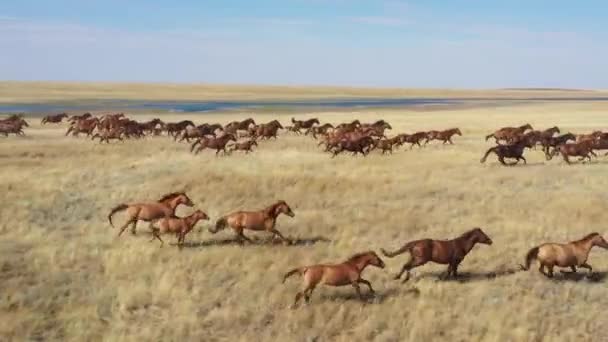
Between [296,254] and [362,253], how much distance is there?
252 centimetres

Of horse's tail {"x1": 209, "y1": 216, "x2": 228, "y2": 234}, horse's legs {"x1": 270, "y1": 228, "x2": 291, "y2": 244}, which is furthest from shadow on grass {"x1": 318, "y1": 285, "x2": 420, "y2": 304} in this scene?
horse's tail {"x1": 209, "y1": 216, "x2": 228, "y2": 234}

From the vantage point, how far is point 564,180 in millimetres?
20484

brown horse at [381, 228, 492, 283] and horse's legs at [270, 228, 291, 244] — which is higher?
brown horse at [381, 228, 492, 283]

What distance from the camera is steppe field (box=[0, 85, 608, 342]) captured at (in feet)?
29.7

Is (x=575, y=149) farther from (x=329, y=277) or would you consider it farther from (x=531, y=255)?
(x=329, y=277)

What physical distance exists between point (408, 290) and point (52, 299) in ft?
17.1

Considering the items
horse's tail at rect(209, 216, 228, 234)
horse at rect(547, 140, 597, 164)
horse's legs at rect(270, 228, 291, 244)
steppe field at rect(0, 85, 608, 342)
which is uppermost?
horse at rect(547, 140, 597, 164)

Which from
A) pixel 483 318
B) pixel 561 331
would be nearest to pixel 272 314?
pixel 483 318

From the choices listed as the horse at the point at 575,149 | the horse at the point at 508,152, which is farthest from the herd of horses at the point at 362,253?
the horse at the point at 575,149

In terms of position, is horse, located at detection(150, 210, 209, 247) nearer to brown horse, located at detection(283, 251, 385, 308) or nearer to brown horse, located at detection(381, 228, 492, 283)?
brown horse, located at detection(283, 251, 385, 308)

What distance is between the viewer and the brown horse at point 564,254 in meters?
10.9

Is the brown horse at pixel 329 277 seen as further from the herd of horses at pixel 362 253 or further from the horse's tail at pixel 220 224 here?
the horse's tail at pixel 220 224

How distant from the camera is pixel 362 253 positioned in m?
10.0

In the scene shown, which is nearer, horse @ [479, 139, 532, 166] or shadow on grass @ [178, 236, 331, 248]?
shadow on grass @ [178, 236, 331, 248]
